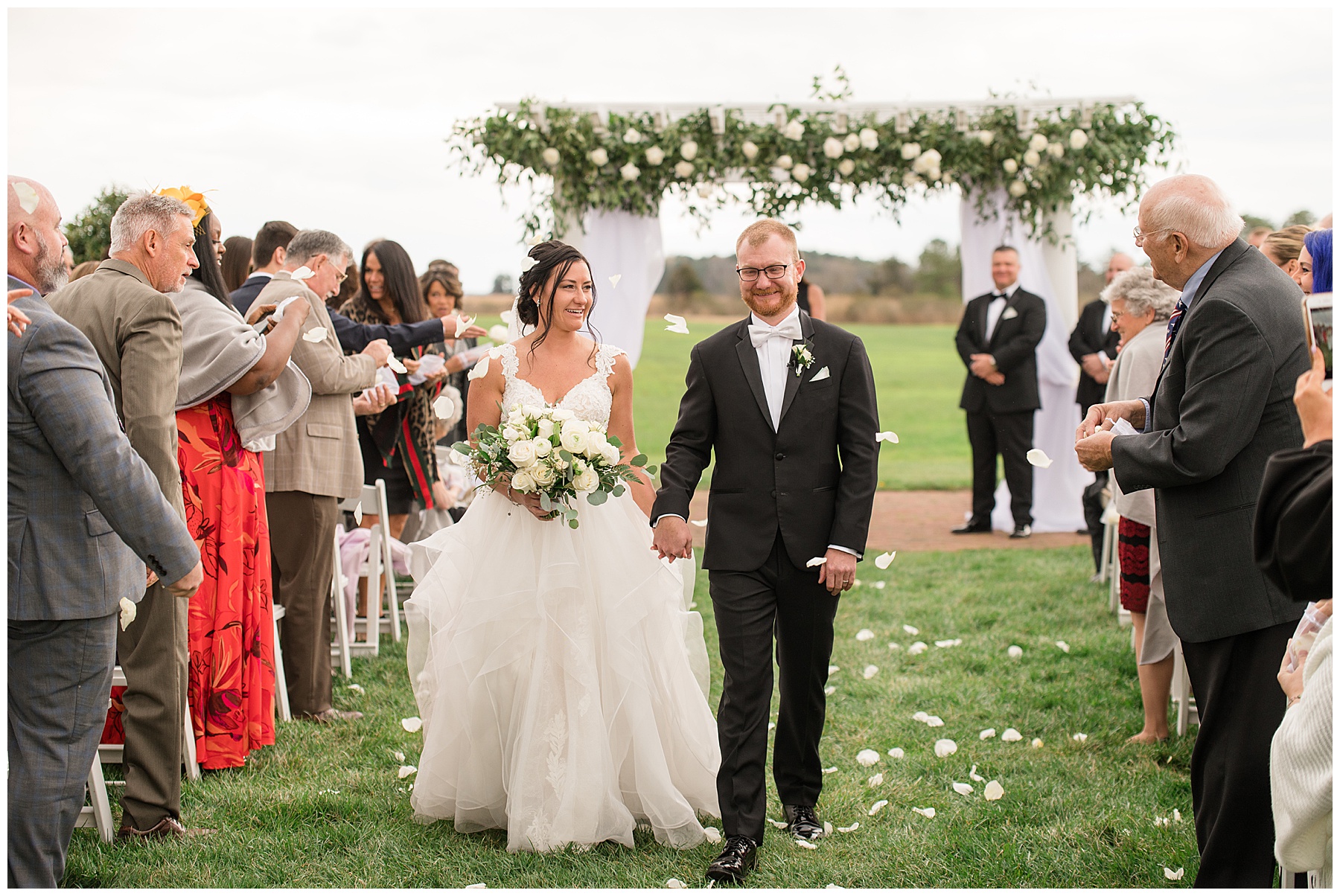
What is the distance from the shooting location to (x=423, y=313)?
6.91 meters

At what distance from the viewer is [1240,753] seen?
325 cm

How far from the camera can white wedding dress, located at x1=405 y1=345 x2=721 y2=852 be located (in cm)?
392

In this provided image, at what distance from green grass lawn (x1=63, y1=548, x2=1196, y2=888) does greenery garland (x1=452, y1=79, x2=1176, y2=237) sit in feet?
15.3

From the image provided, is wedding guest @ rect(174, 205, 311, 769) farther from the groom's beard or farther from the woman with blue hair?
the woman with blue hair

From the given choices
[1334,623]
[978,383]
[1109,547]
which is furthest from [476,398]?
[978,383]

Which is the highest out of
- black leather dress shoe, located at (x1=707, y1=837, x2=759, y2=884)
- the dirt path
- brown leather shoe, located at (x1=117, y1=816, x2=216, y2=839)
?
black leather dress shoe, located at (x1=707, y1=837, x2=759, y2=884)

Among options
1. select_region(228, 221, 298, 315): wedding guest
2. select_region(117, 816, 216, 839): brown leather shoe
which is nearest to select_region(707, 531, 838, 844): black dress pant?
select_region(117, 816, 216, 839): brown leather shoe

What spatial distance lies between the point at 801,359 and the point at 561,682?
1.42 meters

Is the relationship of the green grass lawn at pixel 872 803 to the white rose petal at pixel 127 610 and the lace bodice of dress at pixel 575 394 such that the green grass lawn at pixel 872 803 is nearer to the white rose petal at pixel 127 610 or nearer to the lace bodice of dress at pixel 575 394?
the white rose petal at pixel 127 610

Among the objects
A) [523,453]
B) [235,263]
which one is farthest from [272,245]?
[523,453]

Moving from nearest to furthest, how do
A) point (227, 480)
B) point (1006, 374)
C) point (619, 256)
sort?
point (227, 480) < point (619, 256) < point (1006, 374)

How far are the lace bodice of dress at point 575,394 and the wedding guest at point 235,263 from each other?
9.11 ft

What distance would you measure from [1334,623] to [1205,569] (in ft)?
2.95

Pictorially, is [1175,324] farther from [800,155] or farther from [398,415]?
[800,155]
